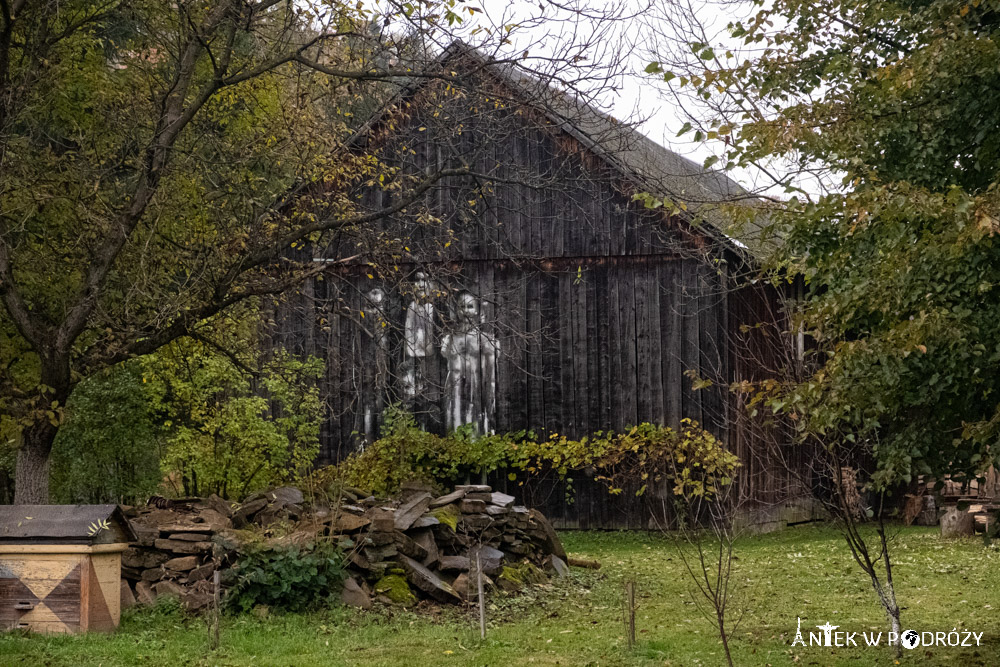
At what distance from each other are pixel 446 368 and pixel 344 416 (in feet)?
Answer: 6.80

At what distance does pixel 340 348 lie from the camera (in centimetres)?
1928

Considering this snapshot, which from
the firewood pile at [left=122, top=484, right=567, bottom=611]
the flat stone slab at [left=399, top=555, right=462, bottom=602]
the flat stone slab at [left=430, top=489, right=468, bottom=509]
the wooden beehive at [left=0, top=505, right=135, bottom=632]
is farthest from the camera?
the flat stone slab at [left=430, top=489, right=468, bottom=509]

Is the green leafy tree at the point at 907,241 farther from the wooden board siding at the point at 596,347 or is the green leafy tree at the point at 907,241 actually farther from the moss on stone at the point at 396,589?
the wooden board siding at the point at 596,347

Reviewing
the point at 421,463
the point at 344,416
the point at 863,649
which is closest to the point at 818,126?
the point at 863,649

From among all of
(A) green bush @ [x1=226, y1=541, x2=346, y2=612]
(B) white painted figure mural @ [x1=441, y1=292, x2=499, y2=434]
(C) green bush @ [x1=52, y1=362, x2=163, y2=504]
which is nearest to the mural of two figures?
(B) white painted figure mural @ [x1=441, y1=292, x2=499, y2=434]

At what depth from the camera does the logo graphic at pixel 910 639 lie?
895 cm

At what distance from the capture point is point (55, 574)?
9.70 m

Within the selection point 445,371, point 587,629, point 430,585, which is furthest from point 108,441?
point 587,629

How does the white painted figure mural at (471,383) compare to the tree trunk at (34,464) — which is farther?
the white painted figure mural at (471,383)

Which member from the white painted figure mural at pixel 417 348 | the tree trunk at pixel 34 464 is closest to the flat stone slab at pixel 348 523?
the tree trunk at pixel 34 464

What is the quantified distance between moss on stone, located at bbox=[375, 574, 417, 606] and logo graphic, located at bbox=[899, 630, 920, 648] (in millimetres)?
4833

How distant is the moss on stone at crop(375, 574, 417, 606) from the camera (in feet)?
36.8

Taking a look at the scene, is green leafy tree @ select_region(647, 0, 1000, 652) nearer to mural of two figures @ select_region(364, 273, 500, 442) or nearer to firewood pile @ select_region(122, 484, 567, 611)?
firewood pile @ select_region(122, 484, 567, 611)

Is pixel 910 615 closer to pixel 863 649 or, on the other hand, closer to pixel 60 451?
pixel 863 649
